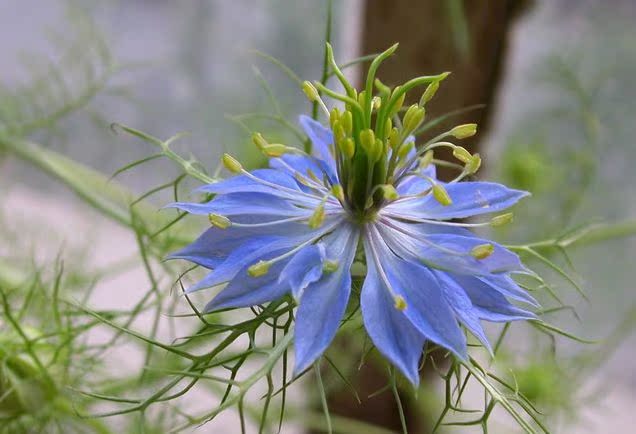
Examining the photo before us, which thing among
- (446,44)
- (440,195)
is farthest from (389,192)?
(446,44)

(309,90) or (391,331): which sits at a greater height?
(309,90)

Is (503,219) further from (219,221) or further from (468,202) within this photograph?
(219,221)

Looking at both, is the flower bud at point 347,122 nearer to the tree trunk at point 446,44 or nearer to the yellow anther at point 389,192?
the yellow anther at point 389,192

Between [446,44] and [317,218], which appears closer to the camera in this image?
[317,218]

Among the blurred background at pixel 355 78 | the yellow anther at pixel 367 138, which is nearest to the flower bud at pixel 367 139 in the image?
the yellow anther at pixel 367 138

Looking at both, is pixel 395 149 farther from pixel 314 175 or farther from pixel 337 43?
pixel 337 43

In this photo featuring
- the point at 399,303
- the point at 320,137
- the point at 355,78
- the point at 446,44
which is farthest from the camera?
the point at 355,78
